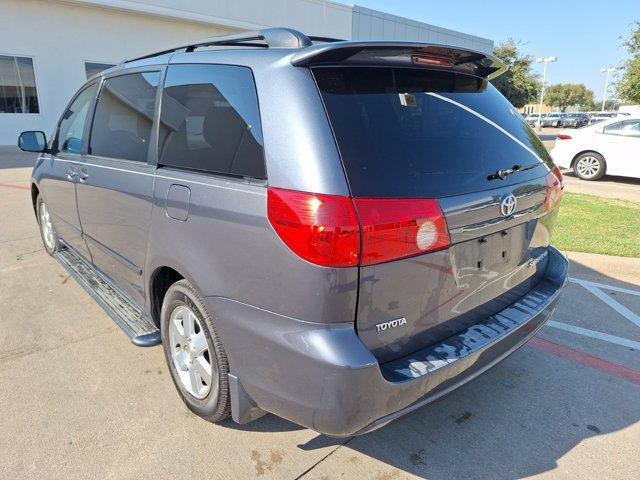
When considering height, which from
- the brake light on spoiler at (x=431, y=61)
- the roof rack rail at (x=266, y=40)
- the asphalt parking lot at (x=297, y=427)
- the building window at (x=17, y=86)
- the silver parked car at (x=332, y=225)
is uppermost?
the building window at (x=17, y=86)

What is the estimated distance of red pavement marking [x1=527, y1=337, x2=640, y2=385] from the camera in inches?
124

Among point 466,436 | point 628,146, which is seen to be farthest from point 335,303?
point 628,146

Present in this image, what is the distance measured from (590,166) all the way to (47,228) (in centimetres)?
1189

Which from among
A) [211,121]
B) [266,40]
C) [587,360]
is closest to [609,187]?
[587,360]

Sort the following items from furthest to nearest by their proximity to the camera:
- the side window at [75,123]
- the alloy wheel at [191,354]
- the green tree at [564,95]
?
1. the green tree at [564,95]
2. the side window at [75,123]
3. the alloy wheel at [191,354]

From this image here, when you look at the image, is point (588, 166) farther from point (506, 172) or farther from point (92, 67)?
point (92, 67)

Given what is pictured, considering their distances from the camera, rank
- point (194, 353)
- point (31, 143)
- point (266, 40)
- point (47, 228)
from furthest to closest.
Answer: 1. point (47, 228)
2. point (31, 143)
3. point (194, 353)
4. point (266, 40)

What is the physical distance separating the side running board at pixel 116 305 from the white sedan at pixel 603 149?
11.1 m

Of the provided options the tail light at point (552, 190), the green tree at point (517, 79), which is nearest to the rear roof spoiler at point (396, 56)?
the tail light at point (552, 190)

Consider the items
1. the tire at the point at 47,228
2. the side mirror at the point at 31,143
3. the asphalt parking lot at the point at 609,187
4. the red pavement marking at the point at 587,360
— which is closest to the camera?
the red pavement marking at the point at 587,360

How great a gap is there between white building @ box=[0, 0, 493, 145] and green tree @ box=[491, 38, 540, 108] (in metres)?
20.6

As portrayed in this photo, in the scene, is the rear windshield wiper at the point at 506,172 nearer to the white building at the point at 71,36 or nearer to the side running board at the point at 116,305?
the side running board at the point at 116,305

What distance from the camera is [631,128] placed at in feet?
36.3

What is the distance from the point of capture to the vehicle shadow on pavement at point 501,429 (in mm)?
2342
